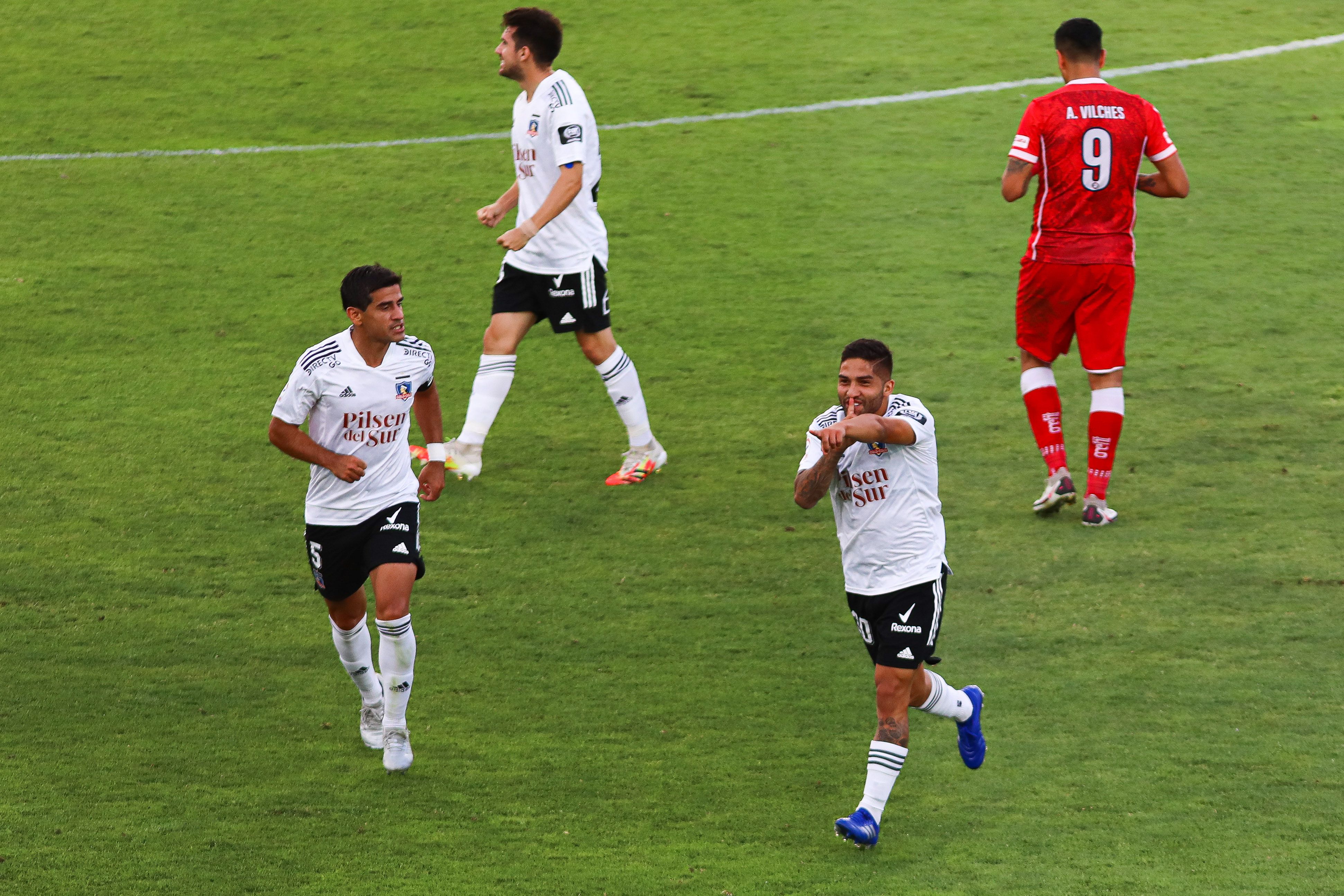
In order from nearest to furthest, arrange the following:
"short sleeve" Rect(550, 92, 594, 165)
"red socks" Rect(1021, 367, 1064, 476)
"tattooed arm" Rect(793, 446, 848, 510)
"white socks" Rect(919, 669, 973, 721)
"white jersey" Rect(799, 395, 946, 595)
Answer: "tattooed arm" Rect(793, 446, 848, 510) → "white jersey" Rect(799, 395, 946, 595) → "white socks" Rect(919, 669, 973, 721) → "red socks" Rect(1021, 367, 1064, 476) → "short sleeve" Rect(550, 92, 594, 165)

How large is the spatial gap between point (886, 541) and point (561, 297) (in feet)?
10.9

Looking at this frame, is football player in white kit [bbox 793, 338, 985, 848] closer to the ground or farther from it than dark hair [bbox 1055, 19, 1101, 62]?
closer to the ground

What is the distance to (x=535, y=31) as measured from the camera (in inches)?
310

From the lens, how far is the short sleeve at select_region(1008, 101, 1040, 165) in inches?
296

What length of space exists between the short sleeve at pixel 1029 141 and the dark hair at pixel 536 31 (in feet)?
7.54

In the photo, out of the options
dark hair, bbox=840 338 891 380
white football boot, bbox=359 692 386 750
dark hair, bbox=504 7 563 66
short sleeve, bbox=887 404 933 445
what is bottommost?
white football boot, bbox=359 692 386 750

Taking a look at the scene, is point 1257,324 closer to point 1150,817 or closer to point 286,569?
point 1150,817

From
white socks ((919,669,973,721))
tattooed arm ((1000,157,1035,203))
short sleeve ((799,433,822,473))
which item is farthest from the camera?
tattooed arm ((1000,157,1035,203))

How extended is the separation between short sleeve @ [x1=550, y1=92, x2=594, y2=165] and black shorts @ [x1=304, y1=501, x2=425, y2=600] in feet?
8.66

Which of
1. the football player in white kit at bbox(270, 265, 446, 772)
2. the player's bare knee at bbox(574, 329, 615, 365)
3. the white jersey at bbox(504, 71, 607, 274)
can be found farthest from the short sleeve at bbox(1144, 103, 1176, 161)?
the football player in white kit at bbox(270, 265, 446, 772)

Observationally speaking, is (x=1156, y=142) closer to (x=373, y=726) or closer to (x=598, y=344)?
(x=598, y=344)

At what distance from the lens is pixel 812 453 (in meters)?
5.18

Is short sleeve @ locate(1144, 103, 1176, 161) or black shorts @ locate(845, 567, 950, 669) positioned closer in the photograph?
black shorts @ locate(845, 567, 950, 669)

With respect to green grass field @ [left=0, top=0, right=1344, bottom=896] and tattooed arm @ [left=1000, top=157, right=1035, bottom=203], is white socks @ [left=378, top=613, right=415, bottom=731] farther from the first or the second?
tattooed arm @ [left=1000, top=157, right=1035, bottom=203]
